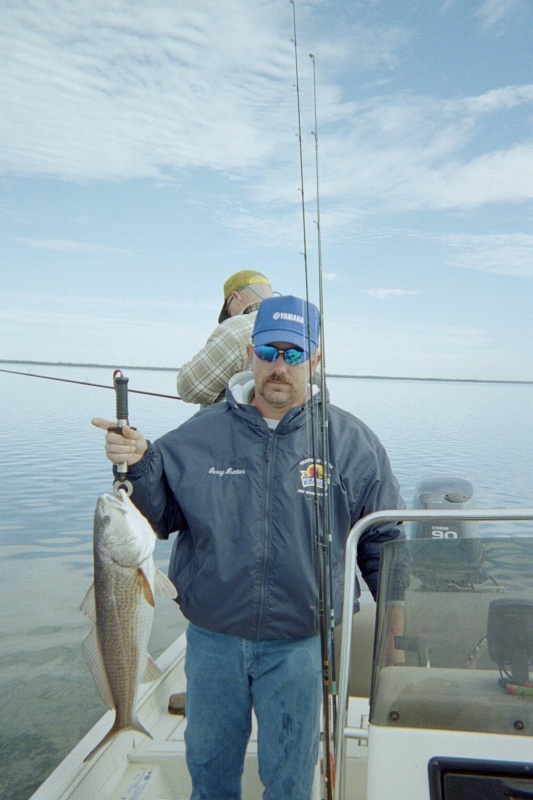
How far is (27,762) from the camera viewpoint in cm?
568

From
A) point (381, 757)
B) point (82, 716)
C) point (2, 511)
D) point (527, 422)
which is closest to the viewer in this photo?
point (381, 757)

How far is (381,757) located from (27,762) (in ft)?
16.3

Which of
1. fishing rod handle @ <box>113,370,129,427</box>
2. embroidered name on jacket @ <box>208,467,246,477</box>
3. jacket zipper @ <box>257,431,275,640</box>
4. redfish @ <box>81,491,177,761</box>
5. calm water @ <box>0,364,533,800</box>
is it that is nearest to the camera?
redfish @ <box>81,491,177,761</box>

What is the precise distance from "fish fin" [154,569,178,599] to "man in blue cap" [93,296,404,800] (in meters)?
0.46

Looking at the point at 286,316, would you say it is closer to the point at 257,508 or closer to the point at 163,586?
the point at 257,508

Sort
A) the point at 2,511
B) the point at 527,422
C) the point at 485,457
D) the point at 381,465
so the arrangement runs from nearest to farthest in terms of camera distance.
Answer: the point at 381,465, the point at 2,511, the point at 485,457, the point at 527,422

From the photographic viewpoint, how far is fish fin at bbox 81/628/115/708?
6.83 feet

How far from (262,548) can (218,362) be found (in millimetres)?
1268

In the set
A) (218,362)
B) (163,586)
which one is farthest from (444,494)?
(163,586)

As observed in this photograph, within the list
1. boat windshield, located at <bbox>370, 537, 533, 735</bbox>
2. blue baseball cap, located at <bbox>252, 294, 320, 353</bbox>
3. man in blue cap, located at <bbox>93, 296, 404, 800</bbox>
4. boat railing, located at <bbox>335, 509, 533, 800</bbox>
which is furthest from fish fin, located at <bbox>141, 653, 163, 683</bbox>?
blue baseball cap, located at <bbox>252, 294, 320, 353</bbox>

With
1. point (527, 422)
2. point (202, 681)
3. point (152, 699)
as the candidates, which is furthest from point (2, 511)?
point (527, 422)

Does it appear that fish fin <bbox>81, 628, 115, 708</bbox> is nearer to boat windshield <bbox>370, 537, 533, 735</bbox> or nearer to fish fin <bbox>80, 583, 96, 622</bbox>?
fish fin <bbox>80, 583, 96, 622</bbox>

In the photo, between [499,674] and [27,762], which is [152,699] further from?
[499,674]

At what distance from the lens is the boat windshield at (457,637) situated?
6.10 feet
